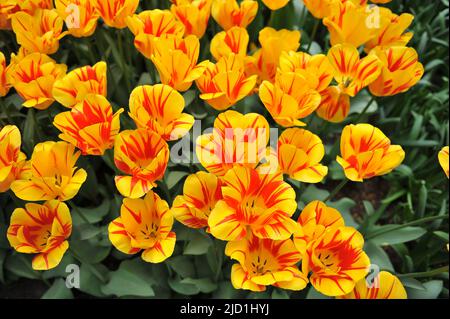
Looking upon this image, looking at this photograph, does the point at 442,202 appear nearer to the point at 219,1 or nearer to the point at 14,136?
the point at 219,1

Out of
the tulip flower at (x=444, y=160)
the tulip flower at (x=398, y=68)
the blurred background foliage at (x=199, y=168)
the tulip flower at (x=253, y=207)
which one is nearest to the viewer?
the tulip flower at (x=253, y=207)

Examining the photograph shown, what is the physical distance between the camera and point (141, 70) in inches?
62.2

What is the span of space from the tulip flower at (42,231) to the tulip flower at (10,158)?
6cm

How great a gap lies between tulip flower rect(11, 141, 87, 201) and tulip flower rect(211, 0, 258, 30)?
0.48 meters

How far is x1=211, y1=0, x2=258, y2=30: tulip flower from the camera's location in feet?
3.84

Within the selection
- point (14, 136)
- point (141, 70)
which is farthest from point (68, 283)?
point (141, 70)

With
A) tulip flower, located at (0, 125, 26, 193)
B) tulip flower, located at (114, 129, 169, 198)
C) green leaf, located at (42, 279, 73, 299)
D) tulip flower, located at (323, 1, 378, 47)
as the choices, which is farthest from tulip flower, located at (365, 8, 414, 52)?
green leaf, located at (42, 279, 73, 299)

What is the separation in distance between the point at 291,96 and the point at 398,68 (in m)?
0.29

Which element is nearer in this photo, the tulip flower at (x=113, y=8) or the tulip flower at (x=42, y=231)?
the tulip flower at (x=42, y=231)

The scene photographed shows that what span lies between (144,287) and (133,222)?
28cm

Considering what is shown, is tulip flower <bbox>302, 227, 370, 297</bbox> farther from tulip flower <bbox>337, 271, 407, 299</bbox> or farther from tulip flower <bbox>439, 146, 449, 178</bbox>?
tulip flower <bbox>439, 146, 449, 178</bbox>

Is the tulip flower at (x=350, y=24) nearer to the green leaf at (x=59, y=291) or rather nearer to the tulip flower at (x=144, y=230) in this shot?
the tulip flower at (x=144, y=230)

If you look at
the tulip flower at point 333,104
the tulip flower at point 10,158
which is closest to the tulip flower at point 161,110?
the tulip flower at point 10,158

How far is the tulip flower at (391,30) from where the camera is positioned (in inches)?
47.3
